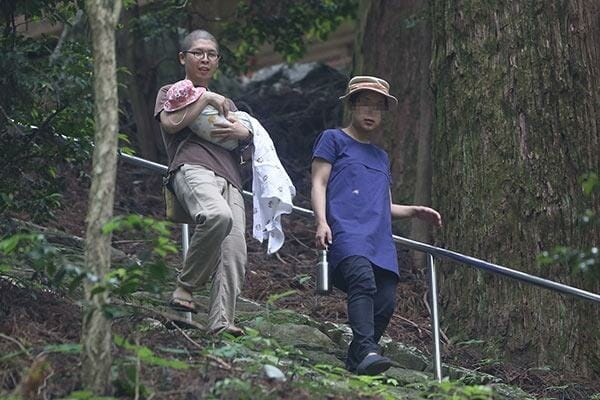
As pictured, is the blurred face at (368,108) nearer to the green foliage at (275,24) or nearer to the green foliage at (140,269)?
the green foliage at (140,269)

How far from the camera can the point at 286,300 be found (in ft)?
34.9

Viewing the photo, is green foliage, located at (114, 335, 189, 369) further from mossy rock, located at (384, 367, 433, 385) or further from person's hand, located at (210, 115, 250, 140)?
mossy rock, located at (384, 367, 433, 385)

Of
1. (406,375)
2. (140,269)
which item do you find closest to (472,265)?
(406,375)

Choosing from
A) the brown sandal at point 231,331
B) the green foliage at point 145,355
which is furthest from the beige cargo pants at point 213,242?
the green foliage at point 145,355

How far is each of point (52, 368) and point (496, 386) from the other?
332cm

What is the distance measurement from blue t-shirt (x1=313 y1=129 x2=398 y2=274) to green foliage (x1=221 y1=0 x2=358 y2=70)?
22.0 feet

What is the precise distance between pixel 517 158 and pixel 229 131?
2.74 m

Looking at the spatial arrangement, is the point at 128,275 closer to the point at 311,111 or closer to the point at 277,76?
the point at 311,111

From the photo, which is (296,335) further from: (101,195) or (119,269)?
A: (101,195)

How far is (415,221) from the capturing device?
12.0 meters

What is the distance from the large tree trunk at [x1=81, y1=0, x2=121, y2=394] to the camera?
6051mm

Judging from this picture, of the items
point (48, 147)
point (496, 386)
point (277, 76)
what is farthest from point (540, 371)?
point (277, 76)

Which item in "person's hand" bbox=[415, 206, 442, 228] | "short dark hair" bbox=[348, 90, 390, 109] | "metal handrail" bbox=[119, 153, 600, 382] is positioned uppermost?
"short dark hair" bbox=[348, 90, 390, 109]

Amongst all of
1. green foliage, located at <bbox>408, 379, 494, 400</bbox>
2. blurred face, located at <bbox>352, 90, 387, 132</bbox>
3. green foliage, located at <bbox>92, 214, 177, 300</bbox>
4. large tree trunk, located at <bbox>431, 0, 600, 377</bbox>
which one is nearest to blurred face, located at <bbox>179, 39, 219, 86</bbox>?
blurred face, located at <bbox>352, 90, 387, 132</bbox>
